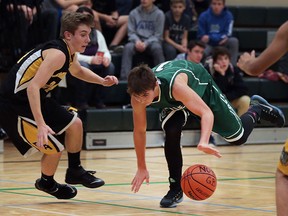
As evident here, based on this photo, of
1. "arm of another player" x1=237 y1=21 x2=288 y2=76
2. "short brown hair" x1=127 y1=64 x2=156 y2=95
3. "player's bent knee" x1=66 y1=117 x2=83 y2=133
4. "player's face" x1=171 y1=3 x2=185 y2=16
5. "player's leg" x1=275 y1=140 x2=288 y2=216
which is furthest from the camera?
"player's face" x1=171 y1=3 x2=185 y2=16

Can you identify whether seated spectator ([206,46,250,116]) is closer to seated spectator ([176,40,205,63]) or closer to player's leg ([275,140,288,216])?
seated spectator ([176,40,205,63])

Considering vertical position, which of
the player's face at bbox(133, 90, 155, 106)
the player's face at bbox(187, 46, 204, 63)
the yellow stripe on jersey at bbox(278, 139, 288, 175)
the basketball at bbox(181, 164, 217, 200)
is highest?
the yellow stripe on jersey at bbox(278, 139, 288, 175)

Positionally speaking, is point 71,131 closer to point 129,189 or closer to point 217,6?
point 129,189

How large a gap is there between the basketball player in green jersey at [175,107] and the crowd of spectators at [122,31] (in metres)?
4.22

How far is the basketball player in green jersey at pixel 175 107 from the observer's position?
5258 mm

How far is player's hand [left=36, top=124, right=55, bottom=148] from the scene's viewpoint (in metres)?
5.31

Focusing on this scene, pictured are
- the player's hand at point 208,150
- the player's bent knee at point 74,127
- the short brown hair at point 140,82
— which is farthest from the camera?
the player's bent knee at point 74,127

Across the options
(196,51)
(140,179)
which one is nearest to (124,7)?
(196,51)

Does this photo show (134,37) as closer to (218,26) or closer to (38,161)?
(218,26)

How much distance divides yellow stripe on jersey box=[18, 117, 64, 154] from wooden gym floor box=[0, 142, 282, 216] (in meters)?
0.43

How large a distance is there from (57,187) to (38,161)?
307 cm

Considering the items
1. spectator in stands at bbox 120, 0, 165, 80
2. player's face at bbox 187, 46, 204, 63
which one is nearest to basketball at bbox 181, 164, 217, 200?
player's face at bbox 187, 46, 204, 63

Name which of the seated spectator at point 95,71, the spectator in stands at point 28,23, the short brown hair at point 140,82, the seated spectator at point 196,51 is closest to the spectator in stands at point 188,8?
the seated spectator at point 196,51

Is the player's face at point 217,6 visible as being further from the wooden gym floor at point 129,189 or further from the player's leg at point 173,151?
the player's leg at point 173,151
